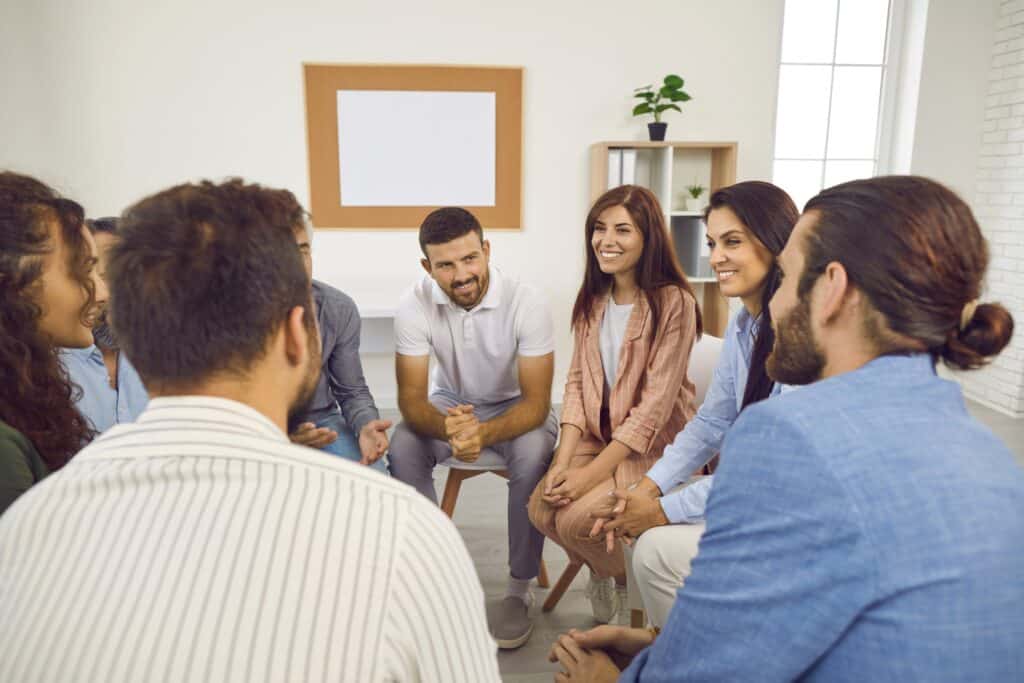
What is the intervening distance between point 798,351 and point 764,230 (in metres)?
0.67

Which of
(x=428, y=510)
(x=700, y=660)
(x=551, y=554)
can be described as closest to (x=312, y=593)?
(x=428, y=510)

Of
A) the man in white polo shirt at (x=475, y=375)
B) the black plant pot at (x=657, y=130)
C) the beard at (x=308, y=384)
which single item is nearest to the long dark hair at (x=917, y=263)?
the beard at (x=308, y=384)

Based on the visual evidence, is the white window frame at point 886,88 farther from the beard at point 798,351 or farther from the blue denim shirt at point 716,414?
the beard at point 798,351

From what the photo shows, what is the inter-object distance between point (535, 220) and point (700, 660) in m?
3.35

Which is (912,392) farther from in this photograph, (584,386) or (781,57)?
(781,57)

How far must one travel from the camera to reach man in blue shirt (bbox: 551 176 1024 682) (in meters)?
0.65

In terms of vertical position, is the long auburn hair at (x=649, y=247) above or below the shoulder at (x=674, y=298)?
above

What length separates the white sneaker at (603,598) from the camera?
1904 mm

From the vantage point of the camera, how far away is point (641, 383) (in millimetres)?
1983

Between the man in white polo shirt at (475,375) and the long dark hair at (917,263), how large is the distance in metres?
1.26

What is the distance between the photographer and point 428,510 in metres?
0.63

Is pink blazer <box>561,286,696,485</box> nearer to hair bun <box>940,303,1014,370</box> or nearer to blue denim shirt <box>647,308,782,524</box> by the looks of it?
blue denim shirt <box>647,308,782,524</box>

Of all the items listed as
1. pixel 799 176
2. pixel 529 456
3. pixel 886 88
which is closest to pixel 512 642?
pixel 529 456

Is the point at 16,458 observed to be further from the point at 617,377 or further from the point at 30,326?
the point at 617,377
